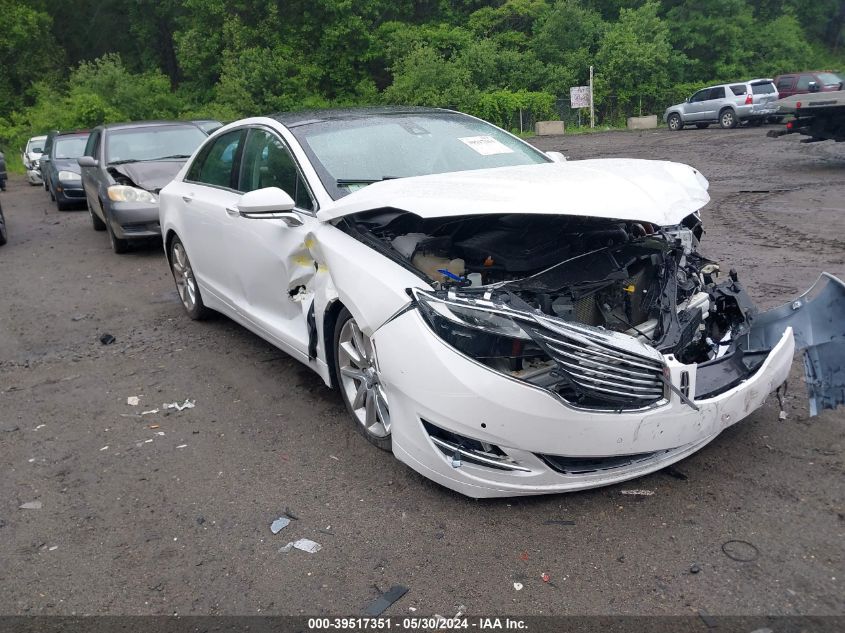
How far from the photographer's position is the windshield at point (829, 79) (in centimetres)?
2711

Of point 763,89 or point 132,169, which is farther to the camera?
point 763,89

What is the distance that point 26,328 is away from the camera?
22.9ft

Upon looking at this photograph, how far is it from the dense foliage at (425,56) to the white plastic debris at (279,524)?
1267 inches

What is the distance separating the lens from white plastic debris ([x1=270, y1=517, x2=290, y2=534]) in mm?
3312

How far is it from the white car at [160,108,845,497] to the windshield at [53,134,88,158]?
13.1 metres

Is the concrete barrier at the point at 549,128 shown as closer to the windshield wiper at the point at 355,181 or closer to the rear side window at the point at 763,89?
the rear side window at the point at 763,89

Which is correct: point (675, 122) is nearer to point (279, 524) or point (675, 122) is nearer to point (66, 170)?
point (66, 170)

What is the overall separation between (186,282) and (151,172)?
438 cm

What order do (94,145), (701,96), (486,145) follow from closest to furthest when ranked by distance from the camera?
(486,145), (94,145), (701,96)

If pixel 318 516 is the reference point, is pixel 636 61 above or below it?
above

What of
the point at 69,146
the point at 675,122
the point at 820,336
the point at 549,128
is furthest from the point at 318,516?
the point at 549,128

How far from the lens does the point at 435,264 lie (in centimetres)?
374

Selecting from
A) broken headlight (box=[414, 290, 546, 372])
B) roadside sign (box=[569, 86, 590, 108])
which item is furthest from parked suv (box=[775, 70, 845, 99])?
broken headlight (box=[414, 290, 546, 372])

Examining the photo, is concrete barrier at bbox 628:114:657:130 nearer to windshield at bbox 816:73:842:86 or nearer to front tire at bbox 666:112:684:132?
front tire at bbox 666:112:684:132
